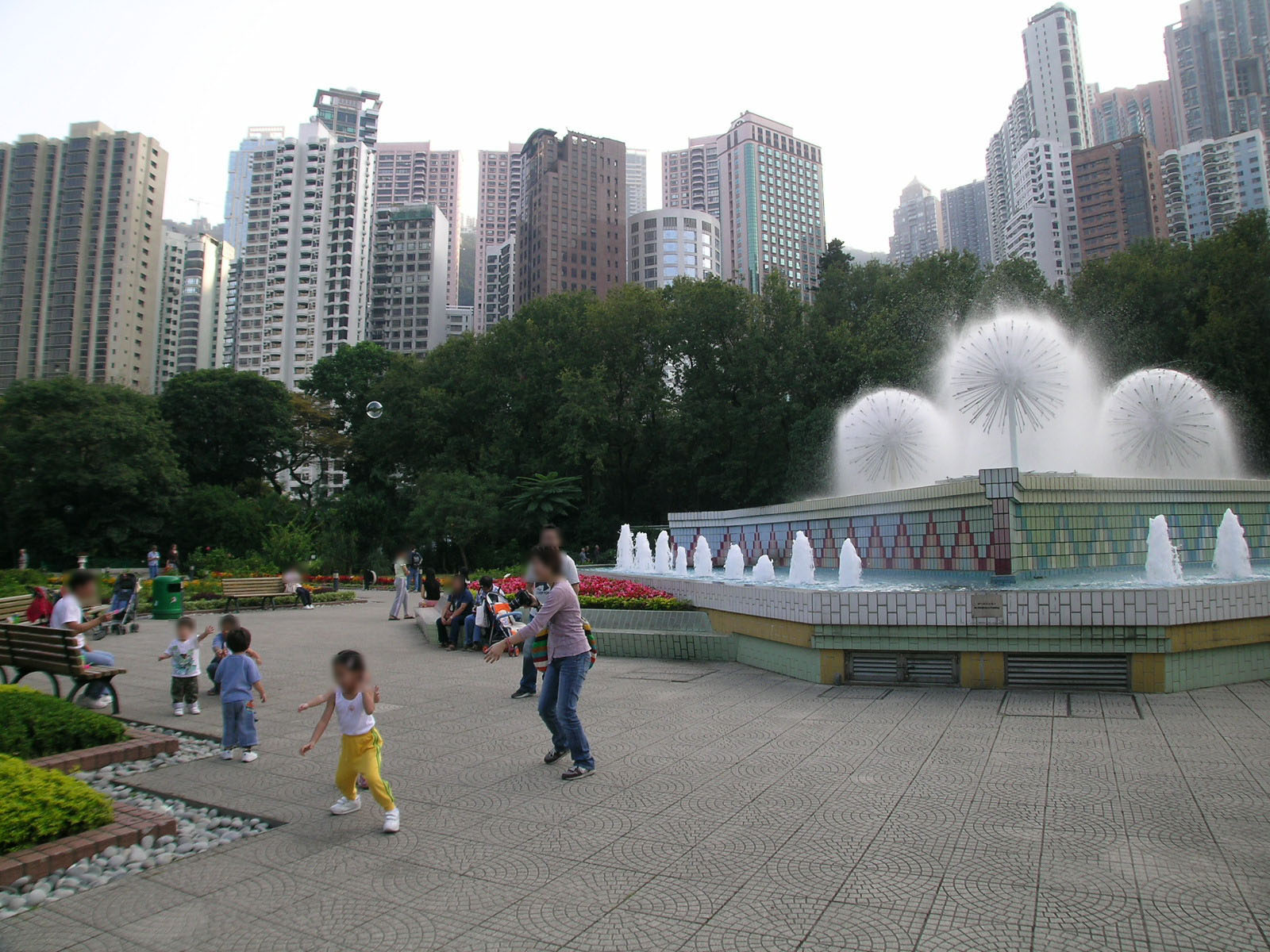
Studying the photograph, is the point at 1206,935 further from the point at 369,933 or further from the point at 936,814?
the point at 369,933

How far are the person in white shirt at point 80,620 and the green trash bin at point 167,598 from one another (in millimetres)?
10696

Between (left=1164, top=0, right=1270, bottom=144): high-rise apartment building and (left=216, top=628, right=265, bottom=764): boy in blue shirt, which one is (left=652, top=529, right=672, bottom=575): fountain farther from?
(left=1164, top=0, right=1270, bottom=144): high-rise apartment building

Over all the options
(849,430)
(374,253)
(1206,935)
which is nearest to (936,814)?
(1206,935)

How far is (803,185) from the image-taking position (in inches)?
5482

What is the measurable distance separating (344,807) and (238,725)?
196cm

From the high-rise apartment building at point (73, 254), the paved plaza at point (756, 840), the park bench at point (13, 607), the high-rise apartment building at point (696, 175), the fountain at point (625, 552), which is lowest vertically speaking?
the paved plaza at point (756, 840)

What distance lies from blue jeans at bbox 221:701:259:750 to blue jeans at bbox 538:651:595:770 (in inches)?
98.7

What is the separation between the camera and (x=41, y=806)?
438cm

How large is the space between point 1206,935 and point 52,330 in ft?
391

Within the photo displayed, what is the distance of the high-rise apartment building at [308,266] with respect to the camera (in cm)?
10606

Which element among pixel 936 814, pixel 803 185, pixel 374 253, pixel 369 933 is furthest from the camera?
pixel 803 185

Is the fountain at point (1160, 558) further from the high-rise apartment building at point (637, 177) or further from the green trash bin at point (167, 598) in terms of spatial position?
the high-rise apartment building at point (637, 177)

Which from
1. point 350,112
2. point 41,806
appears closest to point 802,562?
point 41,806

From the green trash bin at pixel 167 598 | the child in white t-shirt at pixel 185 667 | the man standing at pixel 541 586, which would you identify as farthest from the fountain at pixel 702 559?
the green trash bin at pixel 167 598
